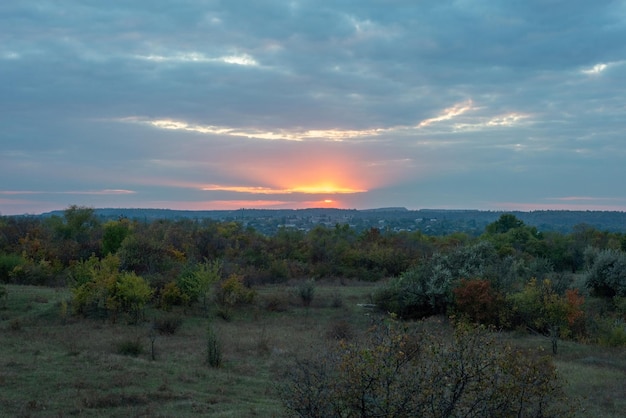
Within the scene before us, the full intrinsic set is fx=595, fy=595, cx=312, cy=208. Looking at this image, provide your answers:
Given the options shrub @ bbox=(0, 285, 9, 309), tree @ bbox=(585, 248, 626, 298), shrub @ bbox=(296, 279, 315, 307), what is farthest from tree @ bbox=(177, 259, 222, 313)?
tree @ bbox=(585, 248, 626, 298)

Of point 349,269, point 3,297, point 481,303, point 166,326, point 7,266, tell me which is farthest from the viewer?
point 349,269

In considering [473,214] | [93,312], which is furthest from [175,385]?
[473,214]

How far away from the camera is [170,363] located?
15578 mm

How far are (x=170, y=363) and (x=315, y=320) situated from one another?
10960mm

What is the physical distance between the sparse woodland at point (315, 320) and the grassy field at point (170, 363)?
8 cm

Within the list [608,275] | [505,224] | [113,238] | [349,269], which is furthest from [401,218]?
[608,275]

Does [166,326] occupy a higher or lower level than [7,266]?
lower

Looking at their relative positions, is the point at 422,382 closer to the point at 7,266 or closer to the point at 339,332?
the point at 339,332

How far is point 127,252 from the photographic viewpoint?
33.3 metres

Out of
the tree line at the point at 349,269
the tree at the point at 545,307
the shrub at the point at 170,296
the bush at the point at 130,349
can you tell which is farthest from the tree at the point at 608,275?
the bush at the point at 130,349

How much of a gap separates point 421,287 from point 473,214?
12345 centimetres

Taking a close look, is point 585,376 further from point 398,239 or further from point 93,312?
point 398,239

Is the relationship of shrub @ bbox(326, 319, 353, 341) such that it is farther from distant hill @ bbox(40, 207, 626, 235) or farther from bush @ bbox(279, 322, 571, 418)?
distant hill @ bbox(40, 207, 626, 235)

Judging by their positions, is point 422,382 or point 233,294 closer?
point 422,382
